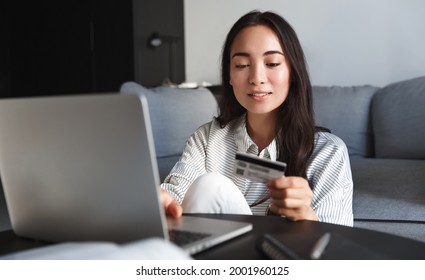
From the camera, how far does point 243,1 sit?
380cm

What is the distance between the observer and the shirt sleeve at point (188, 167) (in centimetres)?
143

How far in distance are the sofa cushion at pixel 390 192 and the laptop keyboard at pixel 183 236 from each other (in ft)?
3.74

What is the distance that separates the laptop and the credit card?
0.09m

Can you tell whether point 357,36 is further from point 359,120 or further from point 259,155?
point 259,155

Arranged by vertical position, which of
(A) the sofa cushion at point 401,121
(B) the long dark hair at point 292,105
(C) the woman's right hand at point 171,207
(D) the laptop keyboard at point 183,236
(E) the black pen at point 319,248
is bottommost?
(A) the sofa cushion at point 401,121

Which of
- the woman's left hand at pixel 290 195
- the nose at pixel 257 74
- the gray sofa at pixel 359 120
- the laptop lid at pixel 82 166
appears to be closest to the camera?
the laptop lid at pixel 82 166

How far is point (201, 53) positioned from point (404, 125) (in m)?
1.92

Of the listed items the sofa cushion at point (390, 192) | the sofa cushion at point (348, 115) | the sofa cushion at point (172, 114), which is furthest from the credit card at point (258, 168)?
the sofa cushion at point (348, 115)

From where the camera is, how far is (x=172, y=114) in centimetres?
267

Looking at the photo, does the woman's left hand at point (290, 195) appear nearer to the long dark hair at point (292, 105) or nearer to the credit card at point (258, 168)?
the credit card at point (258, 168)

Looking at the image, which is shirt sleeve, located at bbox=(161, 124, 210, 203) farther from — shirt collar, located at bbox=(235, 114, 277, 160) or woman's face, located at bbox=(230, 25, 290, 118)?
woman's face, located at bbox=(230, 25, 290, 118)

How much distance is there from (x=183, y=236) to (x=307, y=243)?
0.19 metres
